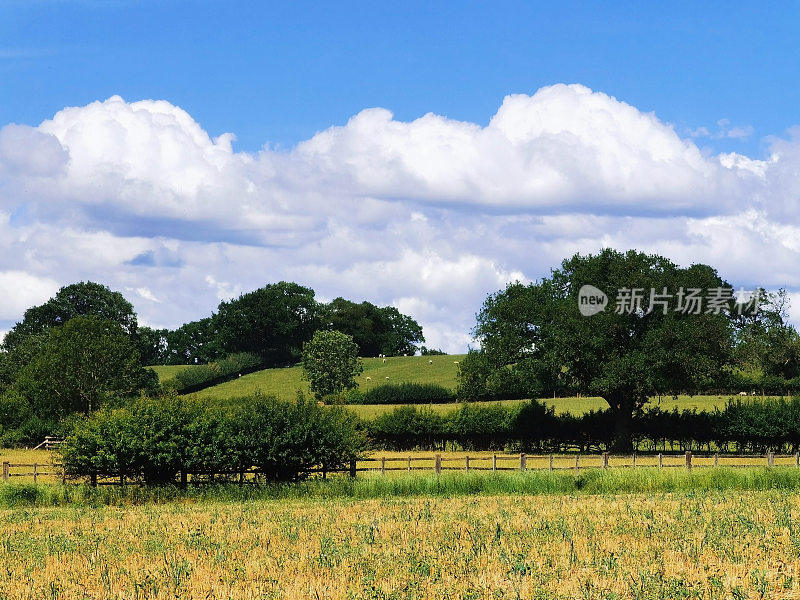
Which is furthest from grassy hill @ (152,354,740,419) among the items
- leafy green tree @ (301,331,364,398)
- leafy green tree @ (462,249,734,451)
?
leafy green tree @ (462,249,734,451)

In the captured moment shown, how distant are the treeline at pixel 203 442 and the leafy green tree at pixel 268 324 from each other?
388ft

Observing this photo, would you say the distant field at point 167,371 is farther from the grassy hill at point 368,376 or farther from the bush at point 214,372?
the bush at point 214,372

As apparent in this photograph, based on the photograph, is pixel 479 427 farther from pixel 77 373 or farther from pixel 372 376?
pixel 372 376

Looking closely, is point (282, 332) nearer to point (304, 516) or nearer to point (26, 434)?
point (26, 434)

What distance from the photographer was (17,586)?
17.2 m

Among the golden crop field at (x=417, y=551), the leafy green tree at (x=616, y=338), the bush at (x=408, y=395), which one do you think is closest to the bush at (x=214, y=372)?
the bush at (x=408, y=395)

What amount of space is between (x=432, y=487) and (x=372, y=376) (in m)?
99.6

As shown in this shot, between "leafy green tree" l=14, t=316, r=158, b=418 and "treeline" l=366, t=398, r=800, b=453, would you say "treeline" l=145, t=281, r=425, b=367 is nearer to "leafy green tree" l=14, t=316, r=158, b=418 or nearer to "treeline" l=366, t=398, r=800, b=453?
"leafy green tree" l=14, t=316, r=158, b=418

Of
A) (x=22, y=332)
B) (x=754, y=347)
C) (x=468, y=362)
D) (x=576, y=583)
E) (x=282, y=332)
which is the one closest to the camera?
(x=576, y=583)

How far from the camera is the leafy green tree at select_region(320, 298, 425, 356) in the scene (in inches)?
6683

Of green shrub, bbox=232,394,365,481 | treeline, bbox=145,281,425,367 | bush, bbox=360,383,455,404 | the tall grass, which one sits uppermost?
treeline, bbox=145,281,425,367

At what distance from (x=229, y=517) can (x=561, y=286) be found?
48.5 metres

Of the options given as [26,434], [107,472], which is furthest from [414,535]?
[26,434]

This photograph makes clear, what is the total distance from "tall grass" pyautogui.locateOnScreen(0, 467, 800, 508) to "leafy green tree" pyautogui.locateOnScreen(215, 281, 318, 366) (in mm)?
120654
